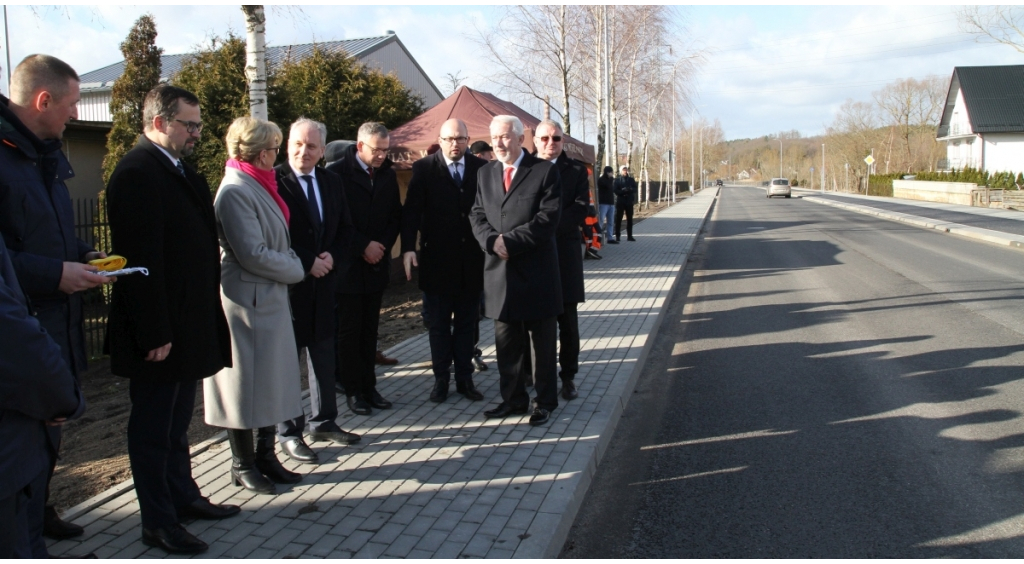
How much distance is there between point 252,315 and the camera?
12.5ft

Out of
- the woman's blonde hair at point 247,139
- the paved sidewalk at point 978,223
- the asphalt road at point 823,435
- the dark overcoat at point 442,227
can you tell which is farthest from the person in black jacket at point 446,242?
the paved sidewalk at point 978,223

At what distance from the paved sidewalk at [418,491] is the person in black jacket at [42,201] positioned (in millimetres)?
864

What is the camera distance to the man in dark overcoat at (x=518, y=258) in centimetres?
496

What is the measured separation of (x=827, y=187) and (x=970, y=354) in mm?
106055

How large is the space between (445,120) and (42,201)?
8.92m

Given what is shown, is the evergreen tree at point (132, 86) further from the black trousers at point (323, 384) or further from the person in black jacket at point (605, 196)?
the black trousers at point (323, 384)

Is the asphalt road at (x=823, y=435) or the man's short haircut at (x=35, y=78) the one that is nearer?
the man's short haircut at (x=35, y=78)

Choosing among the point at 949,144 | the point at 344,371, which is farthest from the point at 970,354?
the point at 949,144

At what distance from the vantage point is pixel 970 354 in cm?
726

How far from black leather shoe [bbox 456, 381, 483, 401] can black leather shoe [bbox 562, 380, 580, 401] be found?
2.10 feet

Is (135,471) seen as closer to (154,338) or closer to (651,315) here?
(154,338)

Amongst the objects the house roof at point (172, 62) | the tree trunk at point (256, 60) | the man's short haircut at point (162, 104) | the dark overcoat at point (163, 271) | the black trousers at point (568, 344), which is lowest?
the black trousers at point (568, 344)

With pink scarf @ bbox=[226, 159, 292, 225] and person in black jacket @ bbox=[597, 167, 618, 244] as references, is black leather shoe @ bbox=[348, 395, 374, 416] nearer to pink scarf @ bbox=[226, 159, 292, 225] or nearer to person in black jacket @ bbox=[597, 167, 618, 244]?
pink scarf @ bbox=[226, 159, 292, 225]

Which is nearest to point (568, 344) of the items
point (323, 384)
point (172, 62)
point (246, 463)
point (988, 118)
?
point (323, 384)
